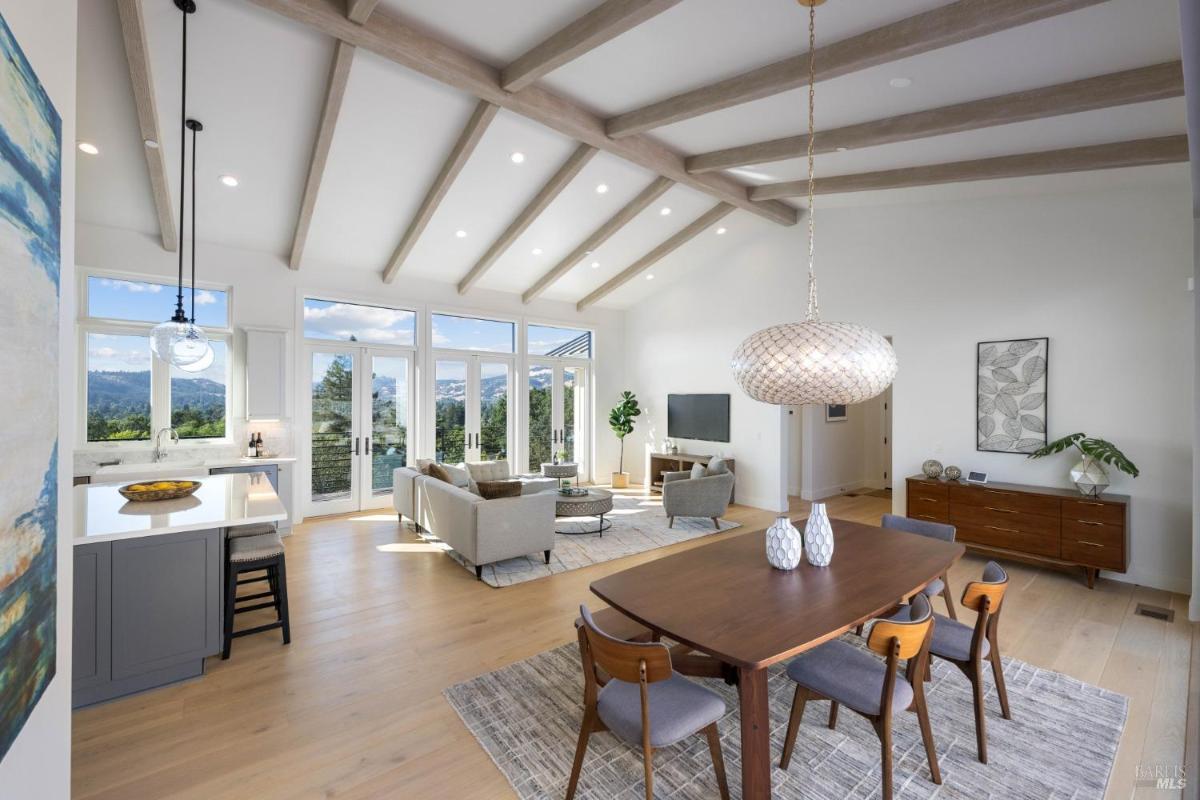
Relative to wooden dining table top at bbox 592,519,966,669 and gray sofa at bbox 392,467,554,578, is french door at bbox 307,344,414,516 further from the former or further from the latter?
wooden dining table top at bbox 592,519,966,669

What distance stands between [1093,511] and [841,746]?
348 centimetres

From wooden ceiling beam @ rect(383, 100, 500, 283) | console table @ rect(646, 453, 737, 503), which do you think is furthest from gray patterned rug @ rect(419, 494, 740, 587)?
wooden ceiling beam @ rect(383, 100, 500, 283)

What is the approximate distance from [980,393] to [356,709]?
5889 mm

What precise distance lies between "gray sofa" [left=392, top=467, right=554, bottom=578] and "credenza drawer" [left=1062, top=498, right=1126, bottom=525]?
4361 millimetres

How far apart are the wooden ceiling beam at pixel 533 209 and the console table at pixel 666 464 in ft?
12.8

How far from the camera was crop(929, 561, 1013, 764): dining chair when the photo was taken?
2209 mm

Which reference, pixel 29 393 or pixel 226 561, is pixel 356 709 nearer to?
pixel 226 561

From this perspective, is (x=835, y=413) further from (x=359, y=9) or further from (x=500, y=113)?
(x=359, y=9)

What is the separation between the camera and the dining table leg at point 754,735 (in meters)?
1.69

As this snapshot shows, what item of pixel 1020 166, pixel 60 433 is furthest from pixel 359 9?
pixel 1020 166

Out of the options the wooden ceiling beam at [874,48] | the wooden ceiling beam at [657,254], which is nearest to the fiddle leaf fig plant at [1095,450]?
the wooden ceiling beam at [874,48]

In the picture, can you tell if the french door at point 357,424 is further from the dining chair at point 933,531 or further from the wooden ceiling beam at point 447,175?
the dining chair at point 933,531

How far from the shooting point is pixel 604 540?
18.4 ft

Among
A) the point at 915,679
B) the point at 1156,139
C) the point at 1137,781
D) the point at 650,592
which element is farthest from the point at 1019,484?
the point at 650,592
